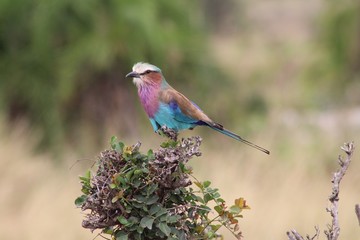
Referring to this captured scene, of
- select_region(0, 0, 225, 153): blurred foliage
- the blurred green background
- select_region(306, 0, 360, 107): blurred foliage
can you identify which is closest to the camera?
the blurred green background

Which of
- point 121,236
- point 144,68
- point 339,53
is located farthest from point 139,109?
point 121,236

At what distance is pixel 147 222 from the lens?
202cm

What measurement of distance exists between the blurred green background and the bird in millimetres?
3826

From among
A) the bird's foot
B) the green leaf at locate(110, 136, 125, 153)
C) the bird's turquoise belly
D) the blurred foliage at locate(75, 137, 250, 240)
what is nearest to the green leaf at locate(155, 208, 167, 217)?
the blurred foliage at locate(75, 137, 250, 240)

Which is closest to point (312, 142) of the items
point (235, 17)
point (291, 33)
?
point (235, 17)

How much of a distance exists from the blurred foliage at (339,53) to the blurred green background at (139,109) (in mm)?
18

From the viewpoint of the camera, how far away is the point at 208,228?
2.16m

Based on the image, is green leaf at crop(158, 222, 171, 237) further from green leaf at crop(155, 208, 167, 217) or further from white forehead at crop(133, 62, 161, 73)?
white forehead at crop(133, 62, 161, 73)

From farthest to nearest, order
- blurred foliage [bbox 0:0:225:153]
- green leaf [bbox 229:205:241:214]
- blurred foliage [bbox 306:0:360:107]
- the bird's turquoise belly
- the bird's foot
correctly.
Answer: blurred foliage [bbox 306:0:360:107] < blurred foliage [bbox 0:0:225:153] < the bird's turquoise belly < the bird's foot < green leaf [bbox 229:205:241:214]

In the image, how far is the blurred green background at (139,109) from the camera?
7.08 metres

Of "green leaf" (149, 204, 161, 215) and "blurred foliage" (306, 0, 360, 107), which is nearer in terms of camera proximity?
"green leaf" (149, 204, 161, 215)

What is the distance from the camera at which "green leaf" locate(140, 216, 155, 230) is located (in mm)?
2014

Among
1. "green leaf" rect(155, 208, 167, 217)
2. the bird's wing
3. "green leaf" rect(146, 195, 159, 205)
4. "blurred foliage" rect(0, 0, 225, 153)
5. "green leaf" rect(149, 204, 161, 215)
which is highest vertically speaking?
"blurred foliage" rect(0, 0, 225, 153)

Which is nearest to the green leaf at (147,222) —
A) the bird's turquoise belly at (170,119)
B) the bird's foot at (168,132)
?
the bird's foot at (168,132)
